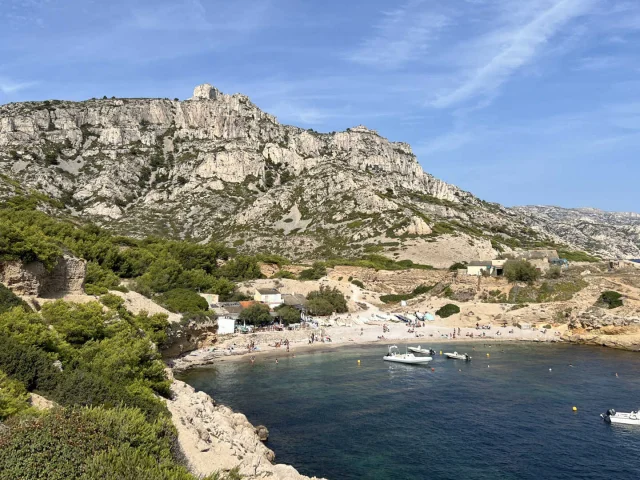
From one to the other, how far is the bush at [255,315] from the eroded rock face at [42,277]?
24436 mm

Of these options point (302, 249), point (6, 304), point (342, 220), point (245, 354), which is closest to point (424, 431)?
point (6, 304)

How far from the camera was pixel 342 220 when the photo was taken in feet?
354

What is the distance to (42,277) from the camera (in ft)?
78.5

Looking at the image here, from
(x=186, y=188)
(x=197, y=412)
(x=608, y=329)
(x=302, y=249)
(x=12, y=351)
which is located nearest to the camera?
(x=12, y=351)

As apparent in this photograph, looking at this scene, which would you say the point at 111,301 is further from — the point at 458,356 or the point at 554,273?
the point at 554,273

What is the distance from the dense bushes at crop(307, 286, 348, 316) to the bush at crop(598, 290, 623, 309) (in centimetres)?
3217

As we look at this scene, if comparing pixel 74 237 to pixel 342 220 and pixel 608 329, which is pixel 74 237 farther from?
pixel 342 220

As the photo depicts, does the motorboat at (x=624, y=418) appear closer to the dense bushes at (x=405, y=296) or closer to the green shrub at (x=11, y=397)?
the green shrub at (x=11, y=397)

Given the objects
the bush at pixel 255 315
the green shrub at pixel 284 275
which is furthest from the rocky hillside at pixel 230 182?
the bush at pixel 255 315

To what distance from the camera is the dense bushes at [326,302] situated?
60.0m

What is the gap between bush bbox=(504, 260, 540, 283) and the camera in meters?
61.3

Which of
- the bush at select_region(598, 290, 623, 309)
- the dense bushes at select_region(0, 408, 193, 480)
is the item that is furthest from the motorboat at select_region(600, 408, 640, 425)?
the bush at select_region(598, 290, 623, 309)

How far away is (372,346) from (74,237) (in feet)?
109

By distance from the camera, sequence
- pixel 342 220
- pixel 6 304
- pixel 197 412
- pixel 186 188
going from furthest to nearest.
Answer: pixel 186 188 → pixel 342 220 → pixel 197 412 → pixel 6 304
